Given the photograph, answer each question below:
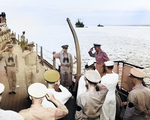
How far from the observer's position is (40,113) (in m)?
1.38

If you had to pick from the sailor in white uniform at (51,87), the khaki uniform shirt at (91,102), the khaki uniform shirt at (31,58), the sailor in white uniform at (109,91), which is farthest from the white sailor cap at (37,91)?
the khaki uniform shirt at (31,58)

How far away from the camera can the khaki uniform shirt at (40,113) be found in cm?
134

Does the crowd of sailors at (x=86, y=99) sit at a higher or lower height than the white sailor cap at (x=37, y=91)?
lower

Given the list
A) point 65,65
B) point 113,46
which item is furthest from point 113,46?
point 65,65

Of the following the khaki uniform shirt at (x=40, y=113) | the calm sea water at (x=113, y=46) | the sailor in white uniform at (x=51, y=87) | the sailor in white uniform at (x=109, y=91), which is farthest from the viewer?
the calm sea water at (x=113, y=46)

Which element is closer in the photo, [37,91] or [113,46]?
[37,91]

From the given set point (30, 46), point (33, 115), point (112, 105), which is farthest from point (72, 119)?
point (30, 46)

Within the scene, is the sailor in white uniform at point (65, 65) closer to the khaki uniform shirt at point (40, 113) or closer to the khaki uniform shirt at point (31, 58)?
the khaki uniform shirt at point (31, 58)

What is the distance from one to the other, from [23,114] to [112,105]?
4.87 feet

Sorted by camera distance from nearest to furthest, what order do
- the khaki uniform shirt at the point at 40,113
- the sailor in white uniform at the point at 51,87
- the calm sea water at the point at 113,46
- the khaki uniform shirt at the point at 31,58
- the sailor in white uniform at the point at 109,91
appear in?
the khaki uniform shirt at the point at 40,113 → the sailor in white uniform at the point at 51,87 → the sailor in white uniform at the point at 109,91 → the khaki uniform shirt at the point at 31,58 → the calm sea water at the point at 113,46

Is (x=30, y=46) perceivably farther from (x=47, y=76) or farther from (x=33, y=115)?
(x=33, y=115)

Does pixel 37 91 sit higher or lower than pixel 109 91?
higher

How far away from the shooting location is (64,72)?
365 cm

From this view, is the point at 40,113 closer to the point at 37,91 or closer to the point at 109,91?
the point at 37,91
